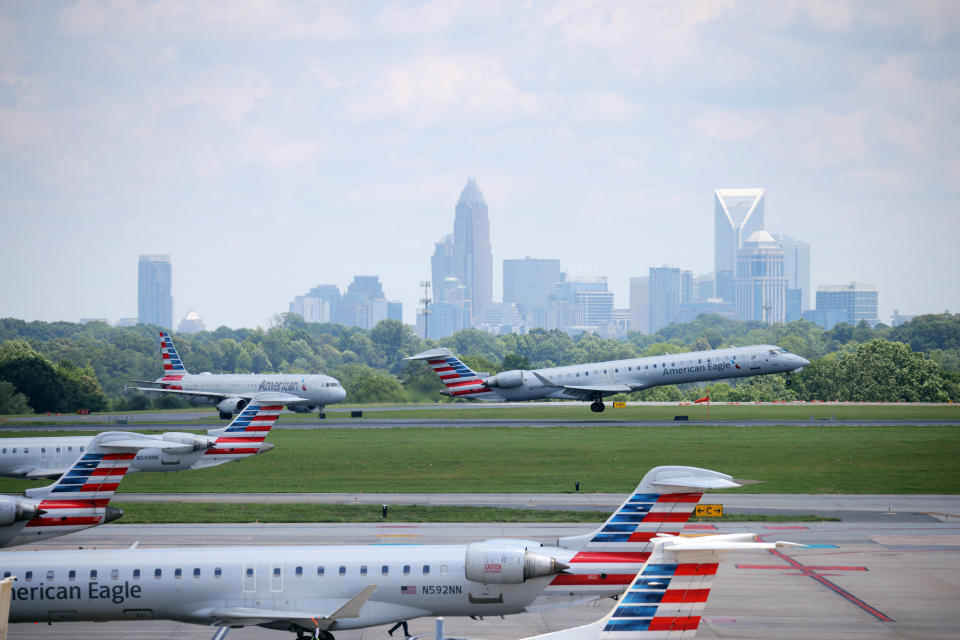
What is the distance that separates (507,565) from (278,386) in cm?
7650

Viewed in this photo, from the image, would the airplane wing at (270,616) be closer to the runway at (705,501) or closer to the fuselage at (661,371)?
the runway at (705,501)

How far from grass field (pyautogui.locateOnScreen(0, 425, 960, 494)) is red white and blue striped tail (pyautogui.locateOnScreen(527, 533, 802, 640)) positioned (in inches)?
1296

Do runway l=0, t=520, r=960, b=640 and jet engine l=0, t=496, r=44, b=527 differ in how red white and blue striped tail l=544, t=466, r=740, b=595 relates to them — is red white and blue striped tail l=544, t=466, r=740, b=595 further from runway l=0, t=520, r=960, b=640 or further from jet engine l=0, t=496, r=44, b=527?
jet engine l=0, t=496, r=44, b=527

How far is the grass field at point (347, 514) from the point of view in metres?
43.2

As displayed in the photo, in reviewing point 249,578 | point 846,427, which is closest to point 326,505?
point 249,578

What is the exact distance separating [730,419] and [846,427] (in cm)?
1188

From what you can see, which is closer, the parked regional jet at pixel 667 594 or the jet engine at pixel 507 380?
the parked regional jet at pixel 667 594

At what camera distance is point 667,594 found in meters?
18.6

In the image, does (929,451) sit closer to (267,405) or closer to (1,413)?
(267,405)

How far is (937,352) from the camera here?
635 feet

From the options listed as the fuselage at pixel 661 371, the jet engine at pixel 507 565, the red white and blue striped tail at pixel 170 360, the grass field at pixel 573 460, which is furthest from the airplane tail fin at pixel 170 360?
the jet engine at pixel 507 565

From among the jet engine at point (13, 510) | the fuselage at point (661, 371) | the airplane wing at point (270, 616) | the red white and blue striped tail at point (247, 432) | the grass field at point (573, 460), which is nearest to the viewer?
the airplane wing at point (270, 616)

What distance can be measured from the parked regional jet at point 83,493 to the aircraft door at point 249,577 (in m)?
7.49

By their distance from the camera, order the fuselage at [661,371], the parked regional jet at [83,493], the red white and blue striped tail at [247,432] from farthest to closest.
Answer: the fuselage at [661,371] < the red white and blue striped tail at [247,432] < the parked regional jet at [83,493]
